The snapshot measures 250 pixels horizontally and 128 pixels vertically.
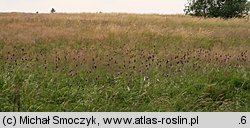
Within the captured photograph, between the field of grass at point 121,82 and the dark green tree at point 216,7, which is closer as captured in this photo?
the field of grass at point 121,82

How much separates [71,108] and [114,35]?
30.6 ft

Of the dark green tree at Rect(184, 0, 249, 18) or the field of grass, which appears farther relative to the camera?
the dark green tree at Rect(184, 0, 249, 18)

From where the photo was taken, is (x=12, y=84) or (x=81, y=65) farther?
(x=81, y=65)

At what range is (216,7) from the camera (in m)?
32.8

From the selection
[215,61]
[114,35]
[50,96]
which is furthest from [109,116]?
[114,35]

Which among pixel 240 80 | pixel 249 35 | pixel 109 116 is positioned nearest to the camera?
pixel 109 116

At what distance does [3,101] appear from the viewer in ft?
21.1

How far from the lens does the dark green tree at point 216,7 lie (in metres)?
32.5

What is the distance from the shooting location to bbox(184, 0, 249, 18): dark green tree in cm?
3250

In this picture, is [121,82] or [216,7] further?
[216,7]

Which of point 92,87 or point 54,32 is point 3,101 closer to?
point 92,87

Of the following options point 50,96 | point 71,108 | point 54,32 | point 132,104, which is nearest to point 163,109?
point 132,104

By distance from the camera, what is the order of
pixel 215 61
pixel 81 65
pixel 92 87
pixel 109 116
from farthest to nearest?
pixel 215 61 < pixel 81 65 < pixel 92 87 < pixel 109 116

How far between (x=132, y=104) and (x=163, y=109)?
0.54 meters
